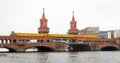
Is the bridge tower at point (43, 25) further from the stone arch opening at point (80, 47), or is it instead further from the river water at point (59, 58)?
the river water at point (59, 58)

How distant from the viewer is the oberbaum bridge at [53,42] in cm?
15500

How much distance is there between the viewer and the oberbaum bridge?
155 m

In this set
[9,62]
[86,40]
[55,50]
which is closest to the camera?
[9,62]

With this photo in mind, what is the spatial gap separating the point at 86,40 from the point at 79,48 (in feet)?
46.6

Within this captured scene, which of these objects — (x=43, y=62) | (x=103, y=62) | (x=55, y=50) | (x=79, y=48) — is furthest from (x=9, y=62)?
(x=79, y=48)

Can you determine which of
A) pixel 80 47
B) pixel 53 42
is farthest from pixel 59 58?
pixel 80 47

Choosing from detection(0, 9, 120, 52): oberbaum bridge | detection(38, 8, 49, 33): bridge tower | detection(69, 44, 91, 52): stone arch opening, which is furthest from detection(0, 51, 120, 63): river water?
detection(38, 8, 49, 33): bridge tower

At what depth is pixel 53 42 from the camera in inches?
6388

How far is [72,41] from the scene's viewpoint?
183 meters

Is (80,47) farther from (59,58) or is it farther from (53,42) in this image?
(59,58)

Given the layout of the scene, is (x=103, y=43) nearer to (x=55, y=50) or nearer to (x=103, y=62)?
(x=55, y=50)

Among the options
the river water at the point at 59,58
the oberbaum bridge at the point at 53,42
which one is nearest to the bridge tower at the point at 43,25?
the oberbaum bridge at the point at 53,42

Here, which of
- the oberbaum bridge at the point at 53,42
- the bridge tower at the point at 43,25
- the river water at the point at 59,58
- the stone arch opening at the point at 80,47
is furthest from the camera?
the bridge tower at the point at 43,25

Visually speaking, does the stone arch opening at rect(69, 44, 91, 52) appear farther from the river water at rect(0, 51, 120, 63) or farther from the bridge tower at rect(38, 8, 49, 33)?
the river water at rect(0, 51, 120, 63)
